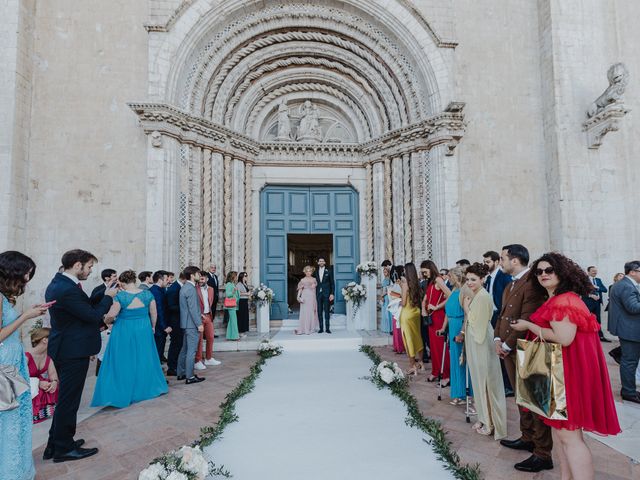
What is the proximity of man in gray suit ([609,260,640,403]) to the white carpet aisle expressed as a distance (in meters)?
2.77

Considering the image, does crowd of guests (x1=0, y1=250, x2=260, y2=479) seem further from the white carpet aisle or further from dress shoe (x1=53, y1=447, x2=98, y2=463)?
the white carpet aisle

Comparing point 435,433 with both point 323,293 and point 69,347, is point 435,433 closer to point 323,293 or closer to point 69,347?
point 69,347

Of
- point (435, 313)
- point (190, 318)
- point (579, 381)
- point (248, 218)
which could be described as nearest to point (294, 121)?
point (248, 218)

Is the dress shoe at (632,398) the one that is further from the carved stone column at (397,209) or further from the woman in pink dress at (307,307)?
the woman in pink dress at (307,307)

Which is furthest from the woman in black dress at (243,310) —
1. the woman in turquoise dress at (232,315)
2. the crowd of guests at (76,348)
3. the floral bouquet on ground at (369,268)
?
the floral bouquet on ground at (369,268)

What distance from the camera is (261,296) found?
27.2 feet

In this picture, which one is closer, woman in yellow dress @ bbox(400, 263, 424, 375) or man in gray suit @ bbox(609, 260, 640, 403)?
man in gray suit @ bbox(609, 260, 640, 403)

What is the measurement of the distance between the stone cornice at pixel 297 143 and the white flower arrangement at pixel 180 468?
6.67 metres

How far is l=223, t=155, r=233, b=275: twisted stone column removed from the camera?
8742mm

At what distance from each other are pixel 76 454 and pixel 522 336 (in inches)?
149

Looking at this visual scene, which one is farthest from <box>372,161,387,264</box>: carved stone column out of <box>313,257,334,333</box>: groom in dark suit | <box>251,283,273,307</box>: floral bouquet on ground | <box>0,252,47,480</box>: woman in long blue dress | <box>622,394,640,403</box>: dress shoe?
<box>0,252,47,480</box>: woman in long blue dress

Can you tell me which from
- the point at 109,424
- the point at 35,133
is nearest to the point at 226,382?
the point at 109,424

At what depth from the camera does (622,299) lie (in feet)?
14.6

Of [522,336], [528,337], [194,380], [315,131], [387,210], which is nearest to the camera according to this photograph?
[528,337]
